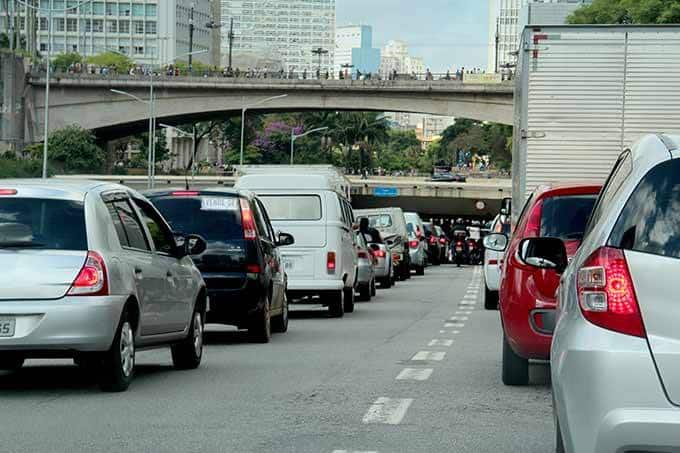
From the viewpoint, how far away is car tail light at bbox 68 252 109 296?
10.9 metres

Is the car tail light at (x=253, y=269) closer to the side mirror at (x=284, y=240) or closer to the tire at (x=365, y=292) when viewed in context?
the side mirror at (x=284, y=240)

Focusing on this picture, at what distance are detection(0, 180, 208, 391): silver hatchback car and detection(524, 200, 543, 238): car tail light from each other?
292cm

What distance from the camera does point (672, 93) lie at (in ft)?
63.9

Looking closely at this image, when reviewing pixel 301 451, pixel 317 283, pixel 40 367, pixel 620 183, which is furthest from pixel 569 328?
pixel 317 283

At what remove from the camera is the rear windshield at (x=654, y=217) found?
581cm

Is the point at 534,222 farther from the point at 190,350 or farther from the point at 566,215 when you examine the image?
the point at 190,350

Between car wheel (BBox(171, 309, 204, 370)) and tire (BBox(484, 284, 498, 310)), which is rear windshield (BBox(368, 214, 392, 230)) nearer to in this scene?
tire (BBox(484, 284, 498, 310))

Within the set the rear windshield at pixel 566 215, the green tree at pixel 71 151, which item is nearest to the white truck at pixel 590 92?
the rear windshield at pixel 566 215

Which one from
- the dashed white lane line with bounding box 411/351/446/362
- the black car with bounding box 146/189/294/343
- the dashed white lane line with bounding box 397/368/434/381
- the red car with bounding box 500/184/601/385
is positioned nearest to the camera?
the red car with bounding box 500/184/601/385

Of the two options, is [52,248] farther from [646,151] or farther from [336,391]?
[646,151]

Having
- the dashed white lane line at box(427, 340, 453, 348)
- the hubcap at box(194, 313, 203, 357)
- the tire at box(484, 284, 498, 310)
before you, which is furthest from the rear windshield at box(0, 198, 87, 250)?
the tire at box(484, 284, 498, 310)

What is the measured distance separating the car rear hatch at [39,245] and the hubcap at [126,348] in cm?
64

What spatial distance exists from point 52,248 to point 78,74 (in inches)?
3468

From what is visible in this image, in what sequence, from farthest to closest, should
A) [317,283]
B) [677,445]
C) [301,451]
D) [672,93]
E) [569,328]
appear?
[317,283]
[672,93]
[301,451]
[569,328]
[677,445]
